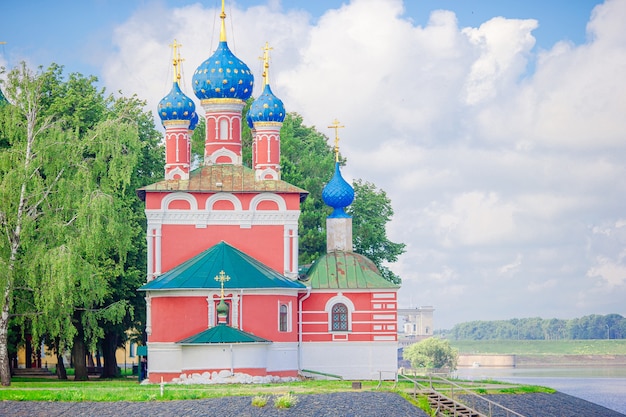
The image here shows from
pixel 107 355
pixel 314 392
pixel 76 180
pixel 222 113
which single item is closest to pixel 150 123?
pixel 222 113

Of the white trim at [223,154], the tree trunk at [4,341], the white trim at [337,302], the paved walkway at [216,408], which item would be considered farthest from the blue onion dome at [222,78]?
the paved walkway at [216,408]

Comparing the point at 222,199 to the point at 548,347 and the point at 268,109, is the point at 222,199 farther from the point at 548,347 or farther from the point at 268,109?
the point at 548,347

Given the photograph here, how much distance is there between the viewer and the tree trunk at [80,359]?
38.8 metres

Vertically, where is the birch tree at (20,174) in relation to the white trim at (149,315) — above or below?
above

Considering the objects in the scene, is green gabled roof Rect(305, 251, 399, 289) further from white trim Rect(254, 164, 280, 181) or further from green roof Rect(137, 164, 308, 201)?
white trim Rect(254, 164, 280, 181)

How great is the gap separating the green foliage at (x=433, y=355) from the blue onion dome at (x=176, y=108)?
3356 cm

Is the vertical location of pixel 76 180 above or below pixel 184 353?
above

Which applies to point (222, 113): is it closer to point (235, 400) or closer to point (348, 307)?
point (348, 307)

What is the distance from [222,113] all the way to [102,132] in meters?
6.16

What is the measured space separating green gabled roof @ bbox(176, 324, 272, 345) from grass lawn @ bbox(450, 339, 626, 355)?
68.9 meters

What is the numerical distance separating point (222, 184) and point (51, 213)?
6.36m

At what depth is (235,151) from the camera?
39344 millimetres

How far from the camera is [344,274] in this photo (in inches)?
1510

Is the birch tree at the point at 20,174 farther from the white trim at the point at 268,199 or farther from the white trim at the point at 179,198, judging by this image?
the white trim at the point at 268,199
